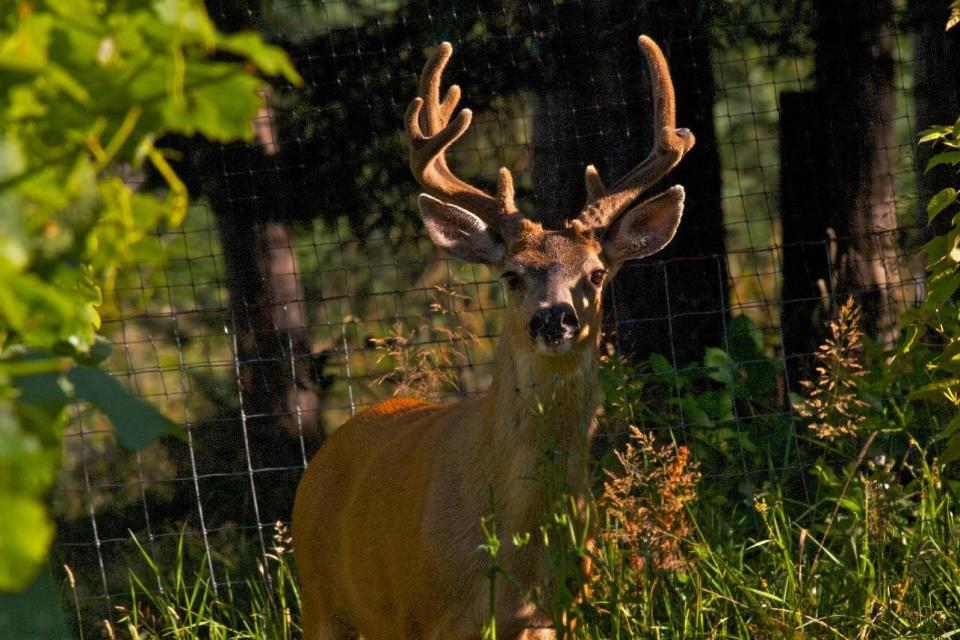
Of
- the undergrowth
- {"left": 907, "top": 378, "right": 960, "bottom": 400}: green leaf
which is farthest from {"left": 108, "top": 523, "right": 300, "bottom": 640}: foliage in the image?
{"left": 907, "top": 378, "right": 960, "bottom": 400}: green leaf

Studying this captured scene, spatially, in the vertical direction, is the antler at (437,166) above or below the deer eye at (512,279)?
above

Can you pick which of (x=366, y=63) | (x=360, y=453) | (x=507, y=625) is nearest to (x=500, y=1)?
(x=366, y=63)

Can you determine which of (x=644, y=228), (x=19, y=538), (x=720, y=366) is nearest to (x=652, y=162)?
(x=644, y=228)

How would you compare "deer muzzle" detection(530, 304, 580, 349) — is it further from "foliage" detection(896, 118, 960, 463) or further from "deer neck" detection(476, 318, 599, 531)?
"foliage" detection(896, 118, 960, 463)

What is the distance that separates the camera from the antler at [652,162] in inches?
217

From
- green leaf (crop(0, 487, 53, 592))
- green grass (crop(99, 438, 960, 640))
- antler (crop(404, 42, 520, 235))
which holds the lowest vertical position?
green grass (crop(99, 438, 960, 640))

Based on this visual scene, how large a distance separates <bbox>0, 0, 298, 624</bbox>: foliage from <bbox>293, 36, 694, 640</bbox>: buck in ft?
7.36

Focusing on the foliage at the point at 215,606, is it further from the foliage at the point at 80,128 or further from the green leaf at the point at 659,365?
the foliage at the point at 80,128

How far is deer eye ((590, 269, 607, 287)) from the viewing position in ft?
16.9

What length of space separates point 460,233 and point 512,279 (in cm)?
53

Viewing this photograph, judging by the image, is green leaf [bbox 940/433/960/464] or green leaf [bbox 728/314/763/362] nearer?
green leaf [bbox 940/433/960/464]

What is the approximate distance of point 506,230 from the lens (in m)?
5.46

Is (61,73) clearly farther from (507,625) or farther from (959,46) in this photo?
(959,46)

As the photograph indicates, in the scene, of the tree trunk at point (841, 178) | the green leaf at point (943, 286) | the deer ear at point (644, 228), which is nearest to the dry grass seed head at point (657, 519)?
the green leaf at point (943, 286)
